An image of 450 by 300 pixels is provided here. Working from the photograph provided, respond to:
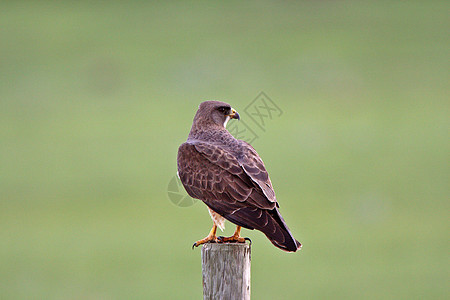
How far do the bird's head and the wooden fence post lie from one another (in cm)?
206

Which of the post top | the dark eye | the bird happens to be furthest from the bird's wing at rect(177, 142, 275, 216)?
the dark eye

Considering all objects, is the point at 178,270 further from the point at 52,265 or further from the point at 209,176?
the point at 209,176

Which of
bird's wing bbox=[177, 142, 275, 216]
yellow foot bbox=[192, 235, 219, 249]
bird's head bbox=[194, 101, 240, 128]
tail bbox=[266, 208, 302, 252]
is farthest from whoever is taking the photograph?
bird's head bbox=[194, 101, 240, 128]

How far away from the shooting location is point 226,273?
175 inches

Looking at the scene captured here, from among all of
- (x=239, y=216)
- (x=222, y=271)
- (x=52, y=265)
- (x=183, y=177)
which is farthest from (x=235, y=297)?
(x=52, y=265)

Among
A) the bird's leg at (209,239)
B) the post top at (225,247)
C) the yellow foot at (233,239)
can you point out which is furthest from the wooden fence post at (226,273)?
the bird's leg at (209,239)

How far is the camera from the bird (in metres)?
4.84

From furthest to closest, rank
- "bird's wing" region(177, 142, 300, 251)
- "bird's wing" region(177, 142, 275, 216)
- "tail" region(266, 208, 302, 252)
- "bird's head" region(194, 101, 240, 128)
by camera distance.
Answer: "bird's head" region(194, 101, 240, 128), "bird's wing" region(177, 142, 275, 216), "bird's wing" region(177, 142, 300, 251), "tail" region(266, 208, 302, 252)

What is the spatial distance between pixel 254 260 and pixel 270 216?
624 inches

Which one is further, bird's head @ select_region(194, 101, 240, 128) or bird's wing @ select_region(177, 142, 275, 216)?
bird's head @ select_region(194, 101, 240, 128)

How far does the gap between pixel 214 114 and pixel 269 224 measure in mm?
1818

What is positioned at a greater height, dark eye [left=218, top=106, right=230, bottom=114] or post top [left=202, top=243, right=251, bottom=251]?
dark eye [left=218, top=106, right=230, bottom=114]

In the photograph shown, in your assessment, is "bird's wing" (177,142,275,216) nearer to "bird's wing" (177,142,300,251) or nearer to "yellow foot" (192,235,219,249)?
"bird's wing" (177,142,300,251)

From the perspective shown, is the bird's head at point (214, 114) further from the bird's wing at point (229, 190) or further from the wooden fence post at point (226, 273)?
the wooden fence post at point (226, 273)
